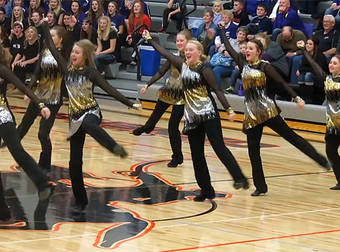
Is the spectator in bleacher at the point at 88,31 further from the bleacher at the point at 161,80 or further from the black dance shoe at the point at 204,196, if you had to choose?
the black dance shoe at the point at 204,196

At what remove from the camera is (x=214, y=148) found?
10367 millimetres

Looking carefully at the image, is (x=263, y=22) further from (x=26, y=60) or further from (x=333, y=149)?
(x=333, y=149)

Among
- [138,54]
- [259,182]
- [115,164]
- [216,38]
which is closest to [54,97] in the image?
[115,164]

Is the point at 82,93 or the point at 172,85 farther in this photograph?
the point at 172,85

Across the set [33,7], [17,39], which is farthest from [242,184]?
[33,7]

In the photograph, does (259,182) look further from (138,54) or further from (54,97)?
(138,54)

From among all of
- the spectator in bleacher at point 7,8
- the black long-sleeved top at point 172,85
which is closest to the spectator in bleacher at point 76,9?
the spectator in bleacher at point 7,8

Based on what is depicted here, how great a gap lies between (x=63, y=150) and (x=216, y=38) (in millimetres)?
6356

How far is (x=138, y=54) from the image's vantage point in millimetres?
21266

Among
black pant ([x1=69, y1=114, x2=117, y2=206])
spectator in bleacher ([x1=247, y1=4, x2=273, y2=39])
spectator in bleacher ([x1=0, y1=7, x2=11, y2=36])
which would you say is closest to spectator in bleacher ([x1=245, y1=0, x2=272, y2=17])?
spectator in bleacher ([x1=247, y1=4, x2=273, y2=39])

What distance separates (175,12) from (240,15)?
95.8 inches

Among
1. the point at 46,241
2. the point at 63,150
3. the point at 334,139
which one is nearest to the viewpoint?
the point at 46,241

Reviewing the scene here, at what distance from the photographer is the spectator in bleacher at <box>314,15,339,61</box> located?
57.9 feet

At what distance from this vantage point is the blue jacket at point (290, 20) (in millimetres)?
18797
